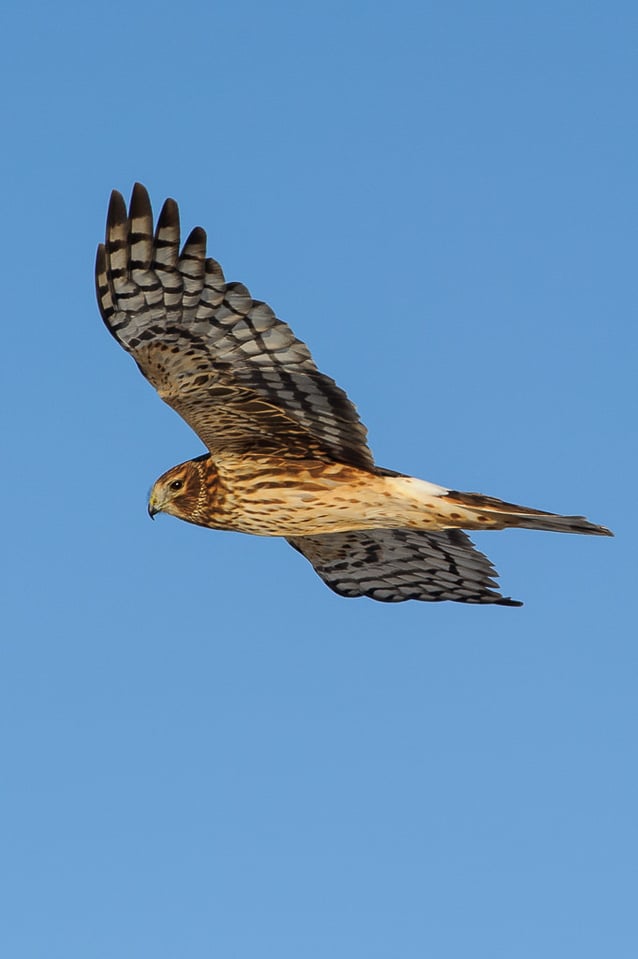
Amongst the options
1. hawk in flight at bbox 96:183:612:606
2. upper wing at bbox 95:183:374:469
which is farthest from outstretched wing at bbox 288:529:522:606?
upper wing at bbox 95:183:374:469

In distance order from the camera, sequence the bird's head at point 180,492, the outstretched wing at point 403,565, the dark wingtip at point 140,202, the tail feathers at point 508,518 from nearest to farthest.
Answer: the dark wingtip at point 140,202, the tail feathers at point 508,518, the bird's head at point 180,492, the outstretched wing at point 403,565

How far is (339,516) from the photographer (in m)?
11.0

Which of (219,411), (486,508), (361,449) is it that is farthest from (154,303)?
(486,508)

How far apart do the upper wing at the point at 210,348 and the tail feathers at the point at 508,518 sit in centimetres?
70

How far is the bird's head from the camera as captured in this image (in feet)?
36.3

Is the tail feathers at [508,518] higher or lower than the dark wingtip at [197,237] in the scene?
lower

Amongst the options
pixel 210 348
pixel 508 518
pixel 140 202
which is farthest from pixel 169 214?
pixel 508 518

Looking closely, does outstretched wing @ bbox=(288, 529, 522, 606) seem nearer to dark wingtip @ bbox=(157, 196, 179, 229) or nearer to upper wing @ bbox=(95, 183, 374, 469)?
upper wing @ bbox=(95, 183, 374, 469)

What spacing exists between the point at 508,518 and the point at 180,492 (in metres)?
2.23

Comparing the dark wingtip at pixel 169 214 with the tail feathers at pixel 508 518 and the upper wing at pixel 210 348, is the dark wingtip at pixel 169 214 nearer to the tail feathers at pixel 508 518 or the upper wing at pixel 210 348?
the upper wing at pixel 210 348

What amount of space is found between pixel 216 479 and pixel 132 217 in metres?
2.14

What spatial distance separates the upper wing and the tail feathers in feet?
2.31

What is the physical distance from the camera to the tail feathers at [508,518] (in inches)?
414

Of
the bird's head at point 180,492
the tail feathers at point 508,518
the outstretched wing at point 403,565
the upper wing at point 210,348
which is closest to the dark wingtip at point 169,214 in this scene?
the upper wing at point 210,348
